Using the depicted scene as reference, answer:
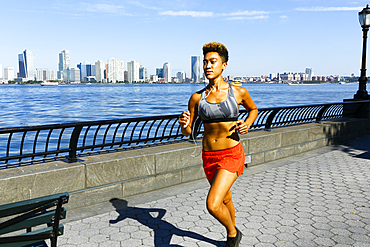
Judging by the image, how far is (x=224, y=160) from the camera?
12.0 ft

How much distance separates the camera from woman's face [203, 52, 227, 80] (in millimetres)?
3635

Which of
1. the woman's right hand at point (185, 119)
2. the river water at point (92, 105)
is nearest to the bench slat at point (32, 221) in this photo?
the woman's right hand at point (185, 119)

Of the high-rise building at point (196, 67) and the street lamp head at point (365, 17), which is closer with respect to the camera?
the high-rise building at point (196, 67)

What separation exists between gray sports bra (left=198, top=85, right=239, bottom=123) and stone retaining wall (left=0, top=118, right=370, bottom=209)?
99.7 inches

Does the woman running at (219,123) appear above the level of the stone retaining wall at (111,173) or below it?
above

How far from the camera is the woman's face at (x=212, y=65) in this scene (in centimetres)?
363

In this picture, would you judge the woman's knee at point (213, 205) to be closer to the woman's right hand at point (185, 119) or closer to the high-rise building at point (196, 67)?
the woman's right hand at point (185, 119)

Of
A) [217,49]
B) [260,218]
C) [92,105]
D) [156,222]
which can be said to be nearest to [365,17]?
[260,218]

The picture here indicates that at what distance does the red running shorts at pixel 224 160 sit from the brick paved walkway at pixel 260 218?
1.07 m

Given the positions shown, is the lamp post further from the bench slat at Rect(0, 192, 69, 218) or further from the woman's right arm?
the bench slat at Rect(0, 192, 69, 218)

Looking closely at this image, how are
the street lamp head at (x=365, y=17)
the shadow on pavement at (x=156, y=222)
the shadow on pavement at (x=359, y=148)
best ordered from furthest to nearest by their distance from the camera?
the street lamp head at (x=365, y=17), the shadow on pavement at (x=359, y=148), the shadow on pavement at (x=156, y=222)

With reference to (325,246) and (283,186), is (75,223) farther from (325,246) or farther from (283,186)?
(283,186)

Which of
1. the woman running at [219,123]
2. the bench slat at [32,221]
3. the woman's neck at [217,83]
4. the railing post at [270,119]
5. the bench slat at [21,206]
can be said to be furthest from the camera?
the railing post at [270,119]

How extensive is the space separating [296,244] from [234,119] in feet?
5.69
